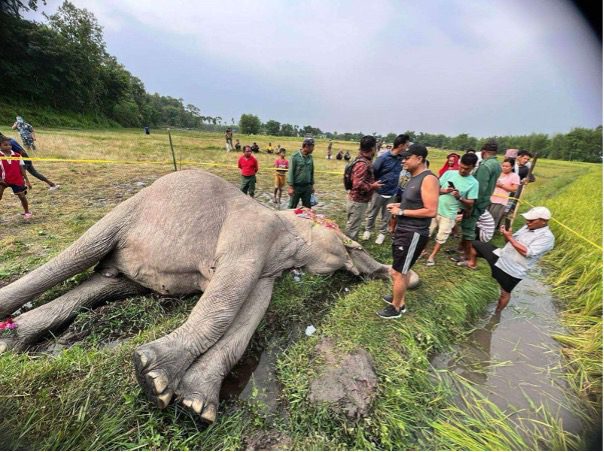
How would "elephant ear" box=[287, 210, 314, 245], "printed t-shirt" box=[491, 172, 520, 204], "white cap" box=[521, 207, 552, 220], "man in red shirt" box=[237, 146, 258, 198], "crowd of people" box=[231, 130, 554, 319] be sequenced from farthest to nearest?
"man in red shirt" box=[237, 146, 258, 198]
"printed t-shirt" box=[491, 172, 520, 204]
"elephant ear" box=[287, 210, 314, 245]
"white cap" box=[521, 207, 552, 220]
"crowd of people" box=[231, 130, 554, 319]

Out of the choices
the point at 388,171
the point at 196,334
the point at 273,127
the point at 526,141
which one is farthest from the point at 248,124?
the point at 196,334

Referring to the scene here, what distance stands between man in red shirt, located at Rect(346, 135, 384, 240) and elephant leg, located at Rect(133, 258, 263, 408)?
2.61m

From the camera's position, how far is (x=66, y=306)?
2.84m

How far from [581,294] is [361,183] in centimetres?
385

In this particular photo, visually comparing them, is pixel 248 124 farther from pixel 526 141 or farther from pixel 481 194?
pixel 481 194

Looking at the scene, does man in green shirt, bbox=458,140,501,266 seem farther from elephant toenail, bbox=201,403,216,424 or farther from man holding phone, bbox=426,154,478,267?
elephant toenail, bbox=201,403,216,424

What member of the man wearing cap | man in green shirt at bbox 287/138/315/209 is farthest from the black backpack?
the man wearing cap

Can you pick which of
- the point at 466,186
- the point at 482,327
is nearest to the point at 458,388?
the point at 482,327

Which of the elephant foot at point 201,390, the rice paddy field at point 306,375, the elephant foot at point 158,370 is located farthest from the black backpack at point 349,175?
the elephant foot at point 158,370

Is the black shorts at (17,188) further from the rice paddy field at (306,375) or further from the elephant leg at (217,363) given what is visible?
the elephant leg at (217,363)

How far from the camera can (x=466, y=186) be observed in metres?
4.70

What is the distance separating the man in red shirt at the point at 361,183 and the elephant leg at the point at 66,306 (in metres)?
3.43

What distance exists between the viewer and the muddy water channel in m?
2.58

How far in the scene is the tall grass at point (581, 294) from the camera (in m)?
2.98
